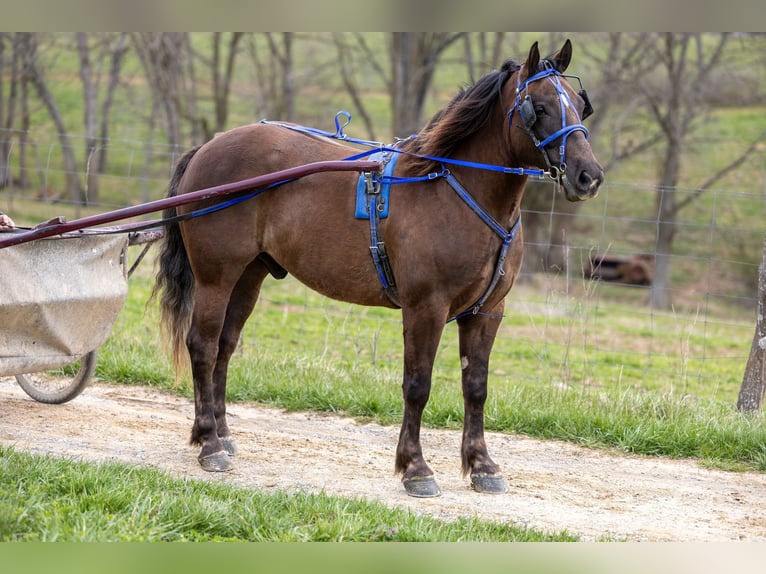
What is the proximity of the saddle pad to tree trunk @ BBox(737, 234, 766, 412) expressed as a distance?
9.72 feet

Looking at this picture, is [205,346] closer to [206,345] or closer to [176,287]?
[206,345]

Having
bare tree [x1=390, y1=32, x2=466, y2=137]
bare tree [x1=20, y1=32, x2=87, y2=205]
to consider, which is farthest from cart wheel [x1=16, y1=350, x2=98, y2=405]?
bare tree [x1=20, y1=32, x2=87, y2=205]

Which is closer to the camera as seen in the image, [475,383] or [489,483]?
[489,483]

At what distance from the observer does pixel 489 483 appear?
191 inches

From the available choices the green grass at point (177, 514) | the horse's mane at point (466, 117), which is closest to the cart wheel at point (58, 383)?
the green grass at point (177, 514)

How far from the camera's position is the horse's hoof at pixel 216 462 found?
5.03 m

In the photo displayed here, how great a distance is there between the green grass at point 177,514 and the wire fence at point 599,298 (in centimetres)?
168

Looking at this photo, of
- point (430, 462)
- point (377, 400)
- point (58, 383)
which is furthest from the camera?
point (58, 383)

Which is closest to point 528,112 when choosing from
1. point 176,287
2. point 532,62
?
point 532,62

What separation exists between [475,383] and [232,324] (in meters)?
1.68

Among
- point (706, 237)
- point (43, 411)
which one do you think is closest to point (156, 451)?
point (43, 411)

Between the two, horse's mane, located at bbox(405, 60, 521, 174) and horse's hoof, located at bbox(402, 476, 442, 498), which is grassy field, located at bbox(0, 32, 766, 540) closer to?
horse's hoof, located at bbox(402, 476, 442, 498)
